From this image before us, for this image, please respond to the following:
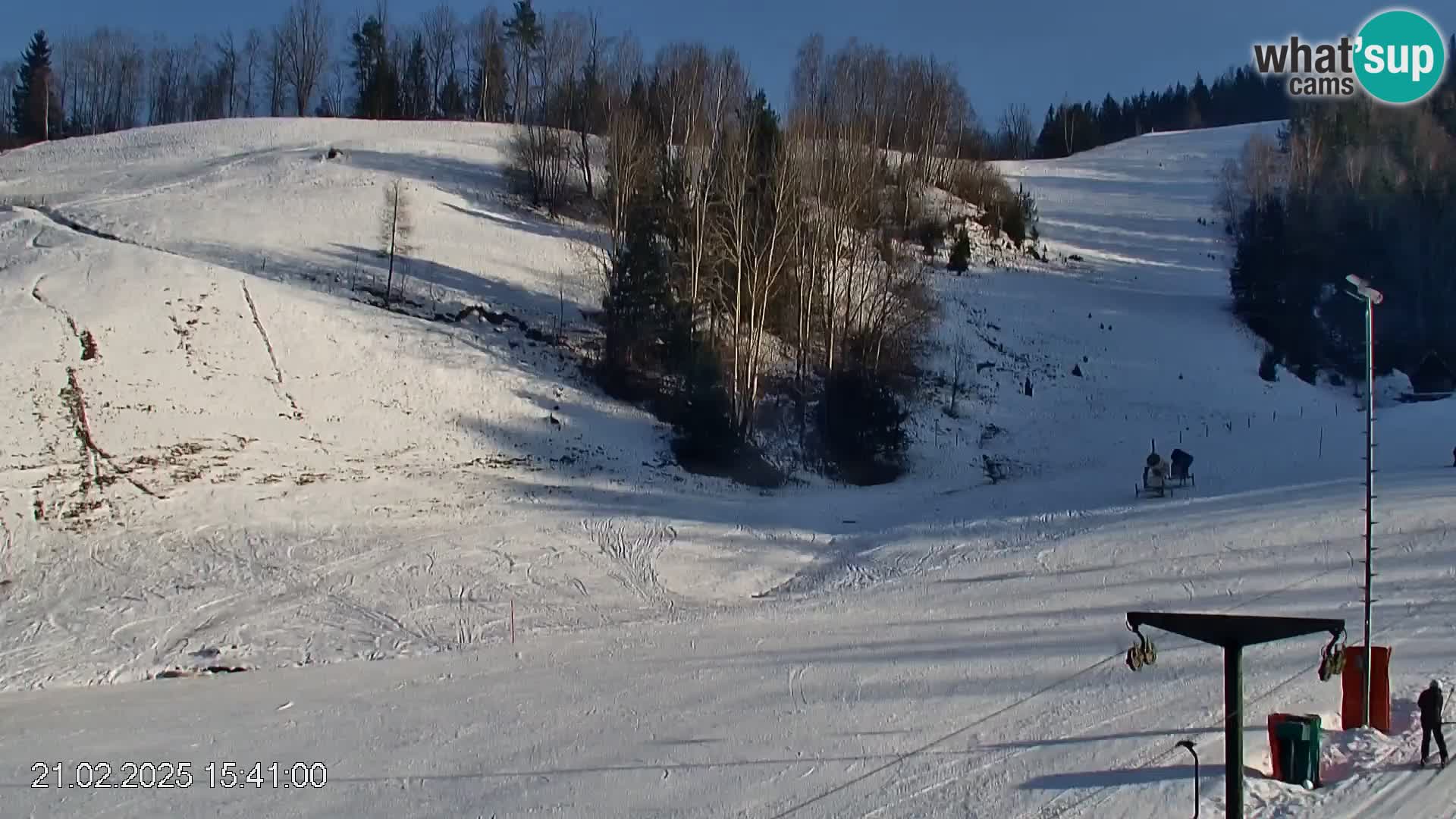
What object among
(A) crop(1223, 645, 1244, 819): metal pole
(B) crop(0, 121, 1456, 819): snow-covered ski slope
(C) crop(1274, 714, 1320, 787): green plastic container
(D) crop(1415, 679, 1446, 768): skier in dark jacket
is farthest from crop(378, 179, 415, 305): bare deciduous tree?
(A) crop(1223, 645, 1244, 819): metal pole

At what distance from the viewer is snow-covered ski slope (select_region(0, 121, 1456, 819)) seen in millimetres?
10656

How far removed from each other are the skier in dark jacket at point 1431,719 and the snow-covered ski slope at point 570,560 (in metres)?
0.36

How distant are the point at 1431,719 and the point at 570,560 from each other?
15330 millimetres

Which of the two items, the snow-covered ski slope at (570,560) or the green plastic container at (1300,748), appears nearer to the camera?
the green plastic container at (1300,748)

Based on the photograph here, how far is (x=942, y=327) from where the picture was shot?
45.3m

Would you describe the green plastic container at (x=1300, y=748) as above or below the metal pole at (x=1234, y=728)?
below

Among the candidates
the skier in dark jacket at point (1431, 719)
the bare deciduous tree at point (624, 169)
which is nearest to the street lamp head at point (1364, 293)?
the skier in dark jacket at point (1431, 719)

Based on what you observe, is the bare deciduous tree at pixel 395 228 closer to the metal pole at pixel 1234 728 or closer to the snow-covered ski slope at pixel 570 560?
the snow-covered ski slope at pixel 570 560

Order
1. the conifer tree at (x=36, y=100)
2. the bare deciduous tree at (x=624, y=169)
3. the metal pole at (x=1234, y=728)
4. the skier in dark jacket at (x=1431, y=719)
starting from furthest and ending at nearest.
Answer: the conifer tree at (x=36, y=100), the bare deciduous tree at (x=624, y=169), the skier in dark jacket at (x=1431, y=719), the metal pole at (x=1234, y=728)

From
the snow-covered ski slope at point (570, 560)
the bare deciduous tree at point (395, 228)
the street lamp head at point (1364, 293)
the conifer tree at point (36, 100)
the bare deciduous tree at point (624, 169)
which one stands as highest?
the conifer tree at point (36, 100)

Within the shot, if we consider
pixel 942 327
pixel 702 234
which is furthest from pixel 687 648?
pixel 942 327

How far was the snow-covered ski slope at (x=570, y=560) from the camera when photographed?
10.7 m

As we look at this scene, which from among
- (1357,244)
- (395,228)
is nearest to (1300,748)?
(395,228)

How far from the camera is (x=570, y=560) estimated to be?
21.5 meters
